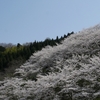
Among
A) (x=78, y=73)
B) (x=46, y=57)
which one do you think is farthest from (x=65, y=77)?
(x=46, y=57)

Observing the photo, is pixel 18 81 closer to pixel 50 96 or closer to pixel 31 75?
pixel 31 75

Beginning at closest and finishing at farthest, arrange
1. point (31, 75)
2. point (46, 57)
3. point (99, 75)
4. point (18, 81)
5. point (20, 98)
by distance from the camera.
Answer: point (99, 75), point (20, 98), point (18, 81), point (31, 75), point (46, 57)

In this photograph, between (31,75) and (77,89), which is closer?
(77,89)

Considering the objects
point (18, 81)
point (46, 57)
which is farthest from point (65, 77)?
point (46, 57)

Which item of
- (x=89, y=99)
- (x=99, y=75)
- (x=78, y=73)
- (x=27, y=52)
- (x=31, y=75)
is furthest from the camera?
(x=27, y=52)

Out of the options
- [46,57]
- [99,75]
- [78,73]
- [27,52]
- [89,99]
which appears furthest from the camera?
[27,52]

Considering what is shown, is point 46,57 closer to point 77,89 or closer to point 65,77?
point 65,77

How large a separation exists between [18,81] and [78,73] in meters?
6.50

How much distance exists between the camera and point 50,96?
1132 cm

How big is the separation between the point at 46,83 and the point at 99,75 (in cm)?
289

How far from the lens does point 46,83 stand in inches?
458

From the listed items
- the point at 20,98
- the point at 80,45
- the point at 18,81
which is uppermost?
the point at 80,45

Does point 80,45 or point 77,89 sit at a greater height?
point 80,45

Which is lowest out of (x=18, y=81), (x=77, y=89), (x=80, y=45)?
(x=77, y=89)
